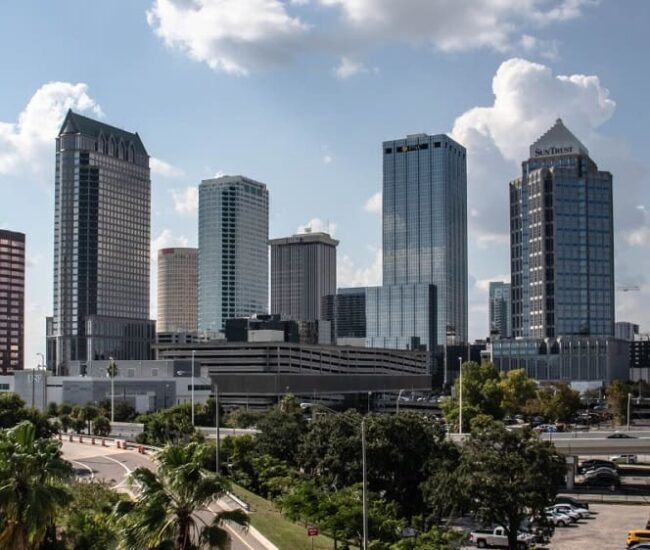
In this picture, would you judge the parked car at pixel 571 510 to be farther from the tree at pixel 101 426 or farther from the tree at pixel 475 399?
the tree at pixel 101 426

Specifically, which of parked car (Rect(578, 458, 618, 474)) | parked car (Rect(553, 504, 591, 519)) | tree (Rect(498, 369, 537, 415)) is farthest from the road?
tree (Rect(498, 369, 537, 415))

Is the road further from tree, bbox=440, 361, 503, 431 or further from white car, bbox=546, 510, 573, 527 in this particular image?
tree, bbox=440, 361, 503, 431

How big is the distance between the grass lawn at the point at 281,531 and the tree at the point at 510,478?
411 inches

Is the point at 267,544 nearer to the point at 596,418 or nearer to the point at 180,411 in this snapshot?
the point at 180,411

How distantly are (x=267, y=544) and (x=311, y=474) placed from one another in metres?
34.0

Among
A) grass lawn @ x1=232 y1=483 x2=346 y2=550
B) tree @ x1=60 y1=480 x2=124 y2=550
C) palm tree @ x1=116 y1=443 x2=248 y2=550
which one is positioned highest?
palm tree @ x1=116 y1=443 x2=248 y2=550

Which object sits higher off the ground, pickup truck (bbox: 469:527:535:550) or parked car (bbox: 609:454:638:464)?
pickup truck (bbox: 469:527:535:550)

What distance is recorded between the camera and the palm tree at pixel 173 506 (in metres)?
29.0

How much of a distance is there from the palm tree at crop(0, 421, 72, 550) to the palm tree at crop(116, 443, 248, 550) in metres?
2.40

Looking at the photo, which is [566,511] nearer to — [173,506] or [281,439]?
[281,439]

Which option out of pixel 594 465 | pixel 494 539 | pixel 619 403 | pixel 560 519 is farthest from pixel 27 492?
pixel 619 403

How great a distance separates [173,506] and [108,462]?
54.3m

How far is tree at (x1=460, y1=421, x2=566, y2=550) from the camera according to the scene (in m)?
57.1

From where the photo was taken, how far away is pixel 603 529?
239ft
